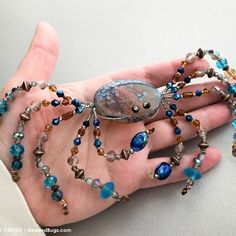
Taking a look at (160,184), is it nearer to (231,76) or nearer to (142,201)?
(142,201)

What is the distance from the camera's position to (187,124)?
1.23m

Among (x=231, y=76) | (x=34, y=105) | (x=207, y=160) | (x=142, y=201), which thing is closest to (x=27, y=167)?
(x=34, y=105)

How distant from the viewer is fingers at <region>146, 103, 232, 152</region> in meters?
1.22

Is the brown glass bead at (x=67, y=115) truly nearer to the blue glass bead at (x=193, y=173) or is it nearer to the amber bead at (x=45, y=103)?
the amber bead at (x=45, y=103)

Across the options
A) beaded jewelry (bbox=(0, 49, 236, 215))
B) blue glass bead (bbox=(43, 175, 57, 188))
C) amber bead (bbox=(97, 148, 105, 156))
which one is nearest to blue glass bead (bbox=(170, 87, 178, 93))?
beaded jewelry (bbox=(0, 49, 236, 215))

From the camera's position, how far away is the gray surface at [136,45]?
3.99 feet

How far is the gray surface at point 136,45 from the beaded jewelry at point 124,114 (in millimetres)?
74

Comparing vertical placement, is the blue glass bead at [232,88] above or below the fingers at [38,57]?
above

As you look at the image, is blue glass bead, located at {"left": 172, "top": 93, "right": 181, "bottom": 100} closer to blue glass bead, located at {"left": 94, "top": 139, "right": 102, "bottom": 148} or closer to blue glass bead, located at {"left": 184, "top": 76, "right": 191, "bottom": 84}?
blue glass bead, located at {"left": 184, "top": 76, "right": 191, "bottom": 84}

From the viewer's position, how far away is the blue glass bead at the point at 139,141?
1146 mm

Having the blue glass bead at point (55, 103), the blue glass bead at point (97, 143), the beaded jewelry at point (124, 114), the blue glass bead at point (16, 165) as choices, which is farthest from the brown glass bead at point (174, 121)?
the blue glass bead at point (16, 165)

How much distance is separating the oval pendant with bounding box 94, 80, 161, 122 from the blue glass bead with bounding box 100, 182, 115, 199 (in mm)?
173

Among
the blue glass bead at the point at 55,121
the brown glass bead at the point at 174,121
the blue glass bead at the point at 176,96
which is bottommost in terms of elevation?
the blue glass bead at the point at 55,121

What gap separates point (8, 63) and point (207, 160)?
2.55 feet
